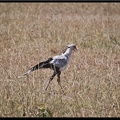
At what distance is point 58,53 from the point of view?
24.2ft

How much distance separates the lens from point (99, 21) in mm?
10227

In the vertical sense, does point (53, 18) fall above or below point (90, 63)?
above

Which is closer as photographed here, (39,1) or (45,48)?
(45,48)

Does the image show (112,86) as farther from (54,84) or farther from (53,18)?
(53,18)

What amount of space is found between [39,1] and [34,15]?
1.98 meters

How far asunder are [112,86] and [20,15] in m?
6.85

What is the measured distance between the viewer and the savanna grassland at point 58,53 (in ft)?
12.7

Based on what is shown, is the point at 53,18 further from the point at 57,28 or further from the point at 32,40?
the point at 32,40

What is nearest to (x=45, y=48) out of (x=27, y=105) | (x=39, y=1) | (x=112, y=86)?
(x=112, y=86)

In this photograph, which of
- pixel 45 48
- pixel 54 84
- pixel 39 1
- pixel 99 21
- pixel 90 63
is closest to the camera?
pixel 54 84

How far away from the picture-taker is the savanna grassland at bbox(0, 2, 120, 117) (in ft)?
12.7

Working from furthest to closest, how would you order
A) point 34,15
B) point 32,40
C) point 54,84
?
point 34,15
point 32,40
point 54,84

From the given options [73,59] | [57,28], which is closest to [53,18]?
[57,28]

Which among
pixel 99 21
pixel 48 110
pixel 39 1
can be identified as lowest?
pixel 48 110
